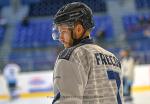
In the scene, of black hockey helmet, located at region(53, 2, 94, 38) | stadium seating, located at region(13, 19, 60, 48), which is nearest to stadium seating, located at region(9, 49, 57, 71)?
stadium seating, located at region(13, 19, 60, 48)

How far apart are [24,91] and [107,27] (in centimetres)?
555

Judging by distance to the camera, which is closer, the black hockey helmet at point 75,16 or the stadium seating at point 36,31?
the black hockey helmet at point 75,16

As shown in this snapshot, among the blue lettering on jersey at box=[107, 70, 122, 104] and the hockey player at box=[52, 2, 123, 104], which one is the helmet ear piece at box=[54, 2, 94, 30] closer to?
the hockey player at box=[52, 2, 123, 104]

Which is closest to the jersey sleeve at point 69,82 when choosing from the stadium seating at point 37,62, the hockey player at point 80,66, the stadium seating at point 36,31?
the hockey player at point 80,66

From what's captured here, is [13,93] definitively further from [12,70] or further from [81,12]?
[81,12]

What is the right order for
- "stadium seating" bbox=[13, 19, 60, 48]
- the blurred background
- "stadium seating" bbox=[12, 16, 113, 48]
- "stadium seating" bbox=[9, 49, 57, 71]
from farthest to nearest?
1. "stadium seating" bbox=[12, 16, 113, 48]
2. "stadium seating" bbox=[13, 19, 60, 48]
3. "stadium seating" bbox=[9, 49, 57, 71]
4. the blurred background

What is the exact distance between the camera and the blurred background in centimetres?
1145

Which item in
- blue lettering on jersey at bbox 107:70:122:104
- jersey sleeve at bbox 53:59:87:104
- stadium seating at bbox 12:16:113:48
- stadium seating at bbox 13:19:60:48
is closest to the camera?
jersey sleeve at bbox 53:59:87:104

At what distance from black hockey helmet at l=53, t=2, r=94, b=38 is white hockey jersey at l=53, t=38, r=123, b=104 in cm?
7

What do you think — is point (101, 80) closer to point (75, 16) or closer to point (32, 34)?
point (75, 16)

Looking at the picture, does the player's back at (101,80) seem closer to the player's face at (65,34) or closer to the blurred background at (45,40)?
the player's face at (65,34)

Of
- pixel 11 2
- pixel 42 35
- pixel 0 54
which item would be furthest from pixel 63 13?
pixel 11 2

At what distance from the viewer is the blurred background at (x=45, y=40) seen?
451 inches

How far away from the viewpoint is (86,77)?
5.42ft
